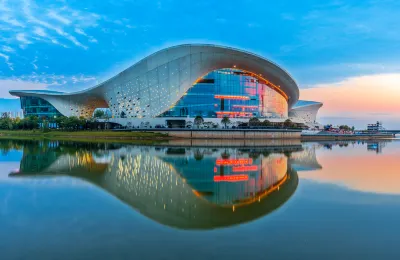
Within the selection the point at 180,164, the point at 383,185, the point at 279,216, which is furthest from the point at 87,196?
the point at 383,185

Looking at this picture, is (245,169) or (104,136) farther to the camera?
(104,136)

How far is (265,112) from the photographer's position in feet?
209

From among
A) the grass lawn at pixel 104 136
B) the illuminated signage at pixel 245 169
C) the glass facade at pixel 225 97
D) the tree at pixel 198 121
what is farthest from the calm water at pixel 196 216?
the glass facade at pixel 225 97

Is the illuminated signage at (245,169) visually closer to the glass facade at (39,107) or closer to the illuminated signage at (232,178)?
the illuminated signage at (232,178)

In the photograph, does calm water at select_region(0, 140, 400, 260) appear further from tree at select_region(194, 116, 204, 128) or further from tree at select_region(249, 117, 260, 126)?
tree at select_region(249, 117, 260, 126)

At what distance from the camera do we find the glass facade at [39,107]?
7550 cm

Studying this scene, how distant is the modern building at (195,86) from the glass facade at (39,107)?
17937 millimetres

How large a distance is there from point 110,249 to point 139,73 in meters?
56.2

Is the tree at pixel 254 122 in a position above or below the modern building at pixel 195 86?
below

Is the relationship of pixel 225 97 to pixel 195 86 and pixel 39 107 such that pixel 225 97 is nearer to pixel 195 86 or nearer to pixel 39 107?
pixel 195 86

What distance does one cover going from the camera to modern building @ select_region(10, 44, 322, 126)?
57219 mm

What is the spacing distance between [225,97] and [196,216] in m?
52.1

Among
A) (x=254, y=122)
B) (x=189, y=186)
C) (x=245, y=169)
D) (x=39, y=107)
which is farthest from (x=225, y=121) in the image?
(x=39, y=107)

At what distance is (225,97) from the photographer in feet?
196
